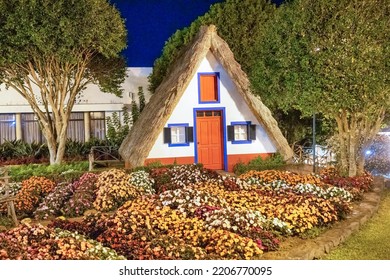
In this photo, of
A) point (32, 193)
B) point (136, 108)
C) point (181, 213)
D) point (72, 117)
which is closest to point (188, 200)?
point (181, 213)

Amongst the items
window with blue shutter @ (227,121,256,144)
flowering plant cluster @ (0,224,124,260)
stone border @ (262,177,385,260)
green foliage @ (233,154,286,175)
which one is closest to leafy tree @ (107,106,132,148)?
window with blue shutter @ (227,121,256,144)

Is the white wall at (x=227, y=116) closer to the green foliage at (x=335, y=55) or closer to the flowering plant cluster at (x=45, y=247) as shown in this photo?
the green foliage at (x=335, y=55)

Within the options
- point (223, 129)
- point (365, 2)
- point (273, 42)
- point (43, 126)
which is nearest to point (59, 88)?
point (43, 126)

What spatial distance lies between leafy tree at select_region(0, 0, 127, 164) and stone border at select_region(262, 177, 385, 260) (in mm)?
2393

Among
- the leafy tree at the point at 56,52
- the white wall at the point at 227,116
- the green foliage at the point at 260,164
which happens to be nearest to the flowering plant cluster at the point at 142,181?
the white wall at the point at 227,116

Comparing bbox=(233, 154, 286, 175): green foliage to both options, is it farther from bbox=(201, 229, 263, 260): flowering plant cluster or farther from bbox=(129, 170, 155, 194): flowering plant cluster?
bbox=(201, 229, 263, 260): flowering plant cluster

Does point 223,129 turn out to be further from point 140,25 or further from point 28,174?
point 28,174

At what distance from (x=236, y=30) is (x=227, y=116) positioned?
1.97m

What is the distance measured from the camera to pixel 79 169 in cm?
557

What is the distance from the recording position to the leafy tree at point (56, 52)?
515 cm

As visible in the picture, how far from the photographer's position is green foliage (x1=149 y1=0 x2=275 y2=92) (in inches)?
261

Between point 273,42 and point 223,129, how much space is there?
1194 millimetres

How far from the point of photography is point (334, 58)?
17.5 feet

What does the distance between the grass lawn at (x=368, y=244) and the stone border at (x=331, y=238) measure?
0.05 m
